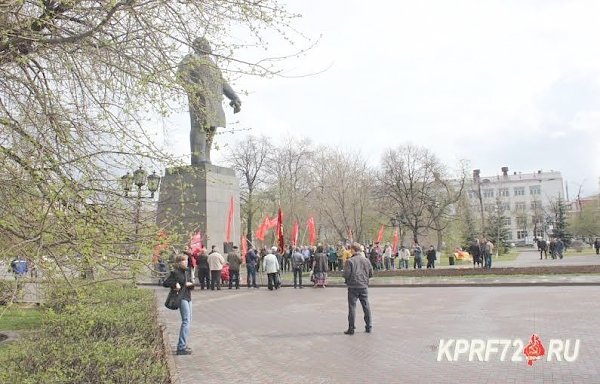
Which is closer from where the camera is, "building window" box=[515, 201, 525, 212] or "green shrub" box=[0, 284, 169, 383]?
"green shrub" box=[0, 284, 169, 383]

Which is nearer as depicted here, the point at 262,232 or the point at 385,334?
the point at 385,334

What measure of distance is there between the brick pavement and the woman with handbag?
27 cm

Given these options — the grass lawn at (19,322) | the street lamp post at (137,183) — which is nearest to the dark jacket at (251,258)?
the grass lawn at (19,322)

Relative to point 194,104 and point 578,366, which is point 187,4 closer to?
point 194,104

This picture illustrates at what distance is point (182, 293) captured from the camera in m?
9.64

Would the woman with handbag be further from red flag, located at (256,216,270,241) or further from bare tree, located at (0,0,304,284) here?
red flag, located at (256,216,270,241)

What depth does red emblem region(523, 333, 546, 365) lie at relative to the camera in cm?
791

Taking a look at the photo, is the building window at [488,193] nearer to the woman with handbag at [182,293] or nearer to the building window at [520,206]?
the building window at [520,206]

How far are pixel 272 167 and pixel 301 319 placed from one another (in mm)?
45241

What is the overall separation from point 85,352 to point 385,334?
19.9 feet

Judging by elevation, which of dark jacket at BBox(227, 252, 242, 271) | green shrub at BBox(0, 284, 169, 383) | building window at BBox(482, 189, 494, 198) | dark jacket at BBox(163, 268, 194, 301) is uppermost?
building window at BBox(482, 189, 494, 198)

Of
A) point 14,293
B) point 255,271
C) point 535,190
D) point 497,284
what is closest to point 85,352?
point 14,293

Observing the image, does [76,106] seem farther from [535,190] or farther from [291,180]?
[535,190]

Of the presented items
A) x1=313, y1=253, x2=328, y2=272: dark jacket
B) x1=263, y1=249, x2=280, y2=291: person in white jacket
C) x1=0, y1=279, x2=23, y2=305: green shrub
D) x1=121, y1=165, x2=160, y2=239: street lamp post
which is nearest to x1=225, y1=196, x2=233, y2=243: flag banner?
x1=263, y1=249, x2=280, y2=291: person in white jacket
